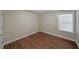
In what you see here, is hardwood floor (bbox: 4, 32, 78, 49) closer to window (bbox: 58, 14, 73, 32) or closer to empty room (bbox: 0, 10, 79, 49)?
empty room (bbox: 0, 10, 79, 49)

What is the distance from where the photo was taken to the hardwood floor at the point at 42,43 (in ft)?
4.86

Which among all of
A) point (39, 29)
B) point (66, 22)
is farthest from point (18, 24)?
point (66, 22)

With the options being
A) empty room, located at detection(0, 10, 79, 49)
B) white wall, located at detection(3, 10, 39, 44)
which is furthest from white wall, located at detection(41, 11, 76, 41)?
white wall, located at detection(3, 10, 39, 44)

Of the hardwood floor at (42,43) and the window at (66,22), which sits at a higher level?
the window at (66,22)

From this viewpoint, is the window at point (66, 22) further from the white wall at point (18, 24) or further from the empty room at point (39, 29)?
the white wall at point (18, 24)

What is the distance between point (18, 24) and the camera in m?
1.51

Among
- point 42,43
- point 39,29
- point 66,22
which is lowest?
point 42,43

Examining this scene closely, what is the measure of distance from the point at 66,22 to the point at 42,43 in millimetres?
491

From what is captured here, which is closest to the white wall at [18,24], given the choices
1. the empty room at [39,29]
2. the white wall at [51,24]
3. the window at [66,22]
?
the empty room at [39,29]

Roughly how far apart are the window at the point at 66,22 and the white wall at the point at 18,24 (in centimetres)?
38

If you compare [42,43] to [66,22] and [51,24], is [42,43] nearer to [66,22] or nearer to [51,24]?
[51,24]

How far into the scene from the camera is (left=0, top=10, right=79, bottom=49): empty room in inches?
57.9
